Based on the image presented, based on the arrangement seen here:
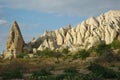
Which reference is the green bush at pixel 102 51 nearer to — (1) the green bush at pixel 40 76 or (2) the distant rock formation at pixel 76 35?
(1) the green bush at pixel 40 76

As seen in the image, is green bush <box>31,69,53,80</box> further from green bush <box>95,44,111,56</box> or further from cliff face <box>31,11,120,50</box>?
cliff face <box>31,11,120,50</box>

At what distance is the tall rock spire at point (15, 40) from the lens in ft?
320

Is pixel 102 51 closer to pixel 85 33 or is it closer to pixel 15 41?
pixel 15 41

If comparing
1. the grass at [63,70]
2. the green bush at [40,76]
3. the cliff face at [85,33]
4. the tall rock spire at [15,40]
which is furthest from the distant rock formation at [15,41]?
the green bush at [40,76]

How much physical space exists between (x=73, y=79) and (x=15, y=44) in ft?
285

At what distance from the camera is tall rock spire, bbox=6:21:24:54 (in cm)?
9744

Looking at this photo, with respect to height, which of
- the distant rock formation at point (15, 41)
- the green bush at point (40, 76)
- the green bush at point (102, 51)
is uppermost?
the distant rock formation at point (15, 41)

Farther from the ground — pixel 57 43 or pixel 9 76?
pixel 57 43

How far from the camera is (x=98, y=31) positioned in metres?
108

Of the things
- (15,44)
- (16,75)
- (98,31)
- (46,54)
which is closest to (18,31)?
(15,44)

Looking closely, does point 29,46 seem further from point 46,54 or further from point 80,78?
point 80,78

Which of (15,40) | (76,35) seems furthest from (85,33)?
(15,40)

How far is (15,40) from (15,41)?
1.33 ft

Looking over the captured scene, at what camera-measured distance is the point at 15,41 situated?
99.2 metres
